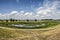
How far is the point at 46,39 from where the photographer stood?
80.9 feet

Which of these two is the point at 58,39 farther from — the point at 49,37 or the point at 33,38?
the point at 33,38

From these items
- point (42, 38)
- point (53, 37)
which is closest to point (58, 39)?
point (53, 37)

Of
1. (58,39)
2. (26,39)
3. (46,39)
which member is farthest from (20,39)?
(58,39)

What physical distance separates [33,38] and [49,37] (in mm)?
3023

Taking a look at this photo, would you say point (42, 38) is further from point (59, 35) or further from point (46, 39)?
point (59, 35)

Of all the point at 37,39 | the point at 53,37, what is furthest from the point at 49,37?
the point at 37,39

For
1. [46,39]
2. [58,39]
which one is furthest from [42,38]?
[58,39]

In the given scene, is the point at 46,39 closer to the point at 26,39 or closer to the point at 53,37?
the point at 53,37

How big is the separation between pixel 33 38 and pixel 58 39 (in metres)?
4.58

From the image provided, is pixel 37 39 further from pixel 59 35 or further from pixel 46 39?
pixel 59 35

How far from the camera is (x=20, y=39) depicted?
2508 cm

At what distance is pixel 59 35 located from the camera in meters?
25.6

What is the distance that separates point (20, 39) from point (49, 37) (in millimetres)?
5456

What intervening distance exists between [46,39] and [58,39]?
215 cm
